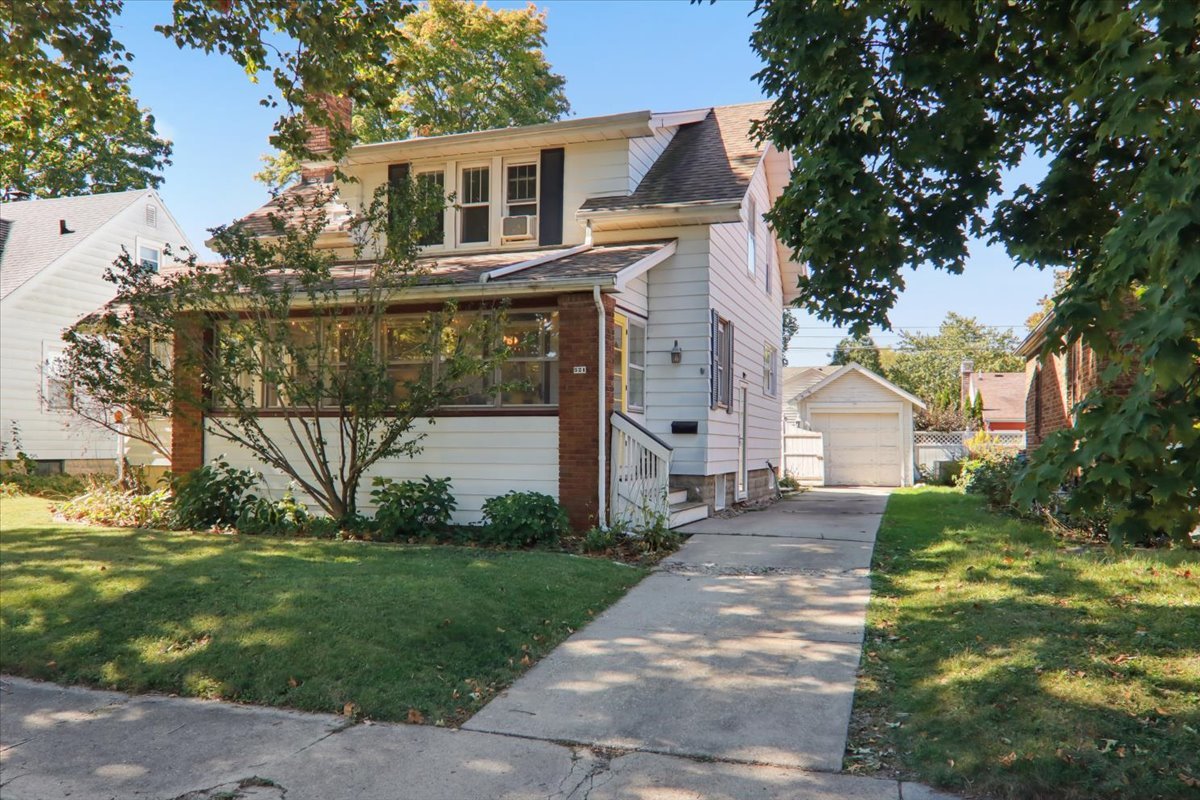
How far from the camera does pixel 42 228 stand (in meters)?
23.1

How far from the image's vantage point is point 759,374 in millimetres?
18188

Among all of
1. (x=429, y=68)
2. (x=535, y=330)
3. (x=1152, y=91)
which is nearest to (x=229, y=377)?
(x=535, y=330)

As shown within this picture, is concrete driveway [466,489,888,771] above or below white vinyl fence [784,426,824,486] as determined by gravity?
below

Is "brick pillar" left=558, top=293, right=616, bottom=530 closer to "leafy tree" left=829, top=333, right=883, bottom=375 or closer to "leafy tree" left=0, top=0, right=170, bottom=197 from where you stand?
"leafy tree" left=0, top=0, right=170, bottom=197

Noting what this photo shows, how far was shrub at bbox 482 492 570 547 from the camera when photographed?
1030 cm

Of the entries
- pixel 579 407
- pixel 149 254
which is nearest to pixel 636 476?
pixel 579 407

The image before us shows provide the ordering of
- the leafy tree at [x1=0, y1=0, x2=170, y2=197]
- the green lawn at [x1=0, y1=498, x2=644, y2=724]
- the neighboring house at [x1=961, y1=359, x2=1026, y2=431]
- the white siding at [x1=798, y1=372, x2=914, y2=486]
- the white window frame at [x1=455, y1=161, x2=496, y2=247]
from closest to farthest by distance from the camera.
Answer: the green lawn at [x1=0, y1=498, x2=644, y2=724]
the leafy tree at [x1=0, y1=0, x2=170, y2=197]
the white window frame at [x1=455, y1=161, x2=496, y2=247]
the white siding at [x1=798, y1=372, x2=914, y2=486]
the neighboring house at [x1=961, y1=359, x2=1026, y2=431]

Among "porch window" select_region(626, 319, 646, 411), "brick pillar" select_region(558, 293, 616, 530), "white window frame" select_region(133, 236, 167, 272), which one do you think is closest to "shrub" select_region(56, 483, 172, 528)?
"brick pillar" select_region(558, 293, 616, 530)

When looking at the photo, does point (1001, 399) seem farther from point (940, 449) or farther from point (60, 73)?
point (60, 73)

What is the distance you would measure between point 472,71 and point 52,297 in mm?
13059

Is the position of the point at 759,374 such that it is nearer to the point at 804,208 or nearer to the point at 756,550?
the point at 756,550

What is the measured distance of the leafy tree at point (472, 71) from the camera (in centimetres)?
2548

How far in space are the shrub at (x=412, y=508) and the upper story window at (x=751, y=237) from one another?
8254 millimetres

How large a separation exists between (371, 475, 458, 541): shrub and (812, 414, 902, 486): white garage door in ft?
59.6
